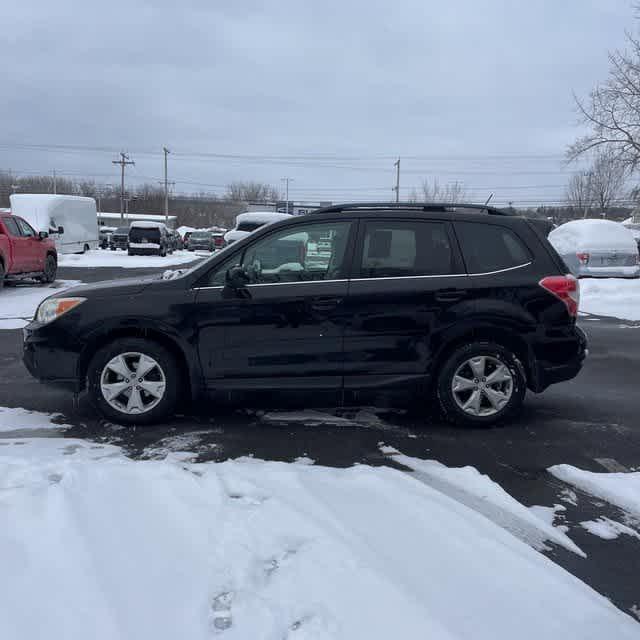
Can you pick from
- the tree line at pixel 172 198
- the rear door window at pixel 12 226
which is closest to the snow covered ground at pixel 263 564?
the rear door window at pixel 12 226

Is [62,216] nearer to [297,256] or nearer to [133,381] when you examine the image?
[133,381]

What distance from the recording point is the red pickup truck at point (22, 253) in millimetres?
13414

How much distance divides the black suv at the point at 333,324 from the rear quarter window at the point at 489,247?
1cm

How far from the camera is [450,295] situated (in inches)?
185

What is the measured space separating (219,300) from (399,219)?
1581mm

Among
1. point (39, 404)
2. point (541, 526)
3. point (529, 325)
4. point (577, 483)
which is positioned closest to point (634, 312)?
point (529, 325)

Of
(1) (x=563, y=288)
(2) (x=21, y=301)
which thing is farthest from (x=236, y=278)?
(2) (x=21, y=301)

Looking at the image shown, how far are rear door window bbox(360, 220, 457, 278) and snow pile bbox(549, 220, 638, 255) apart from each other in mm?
10789

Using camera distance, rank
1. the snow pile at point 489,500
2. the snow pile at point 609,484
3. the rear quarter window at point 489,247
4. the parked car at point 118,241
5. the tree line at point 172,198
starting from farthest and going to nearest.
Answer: the tree line at point 172,198 < the parked car at point 118,241 < the rear quarter window at point 489,247 < the snow pile at point 609,484 < the snow pile at point 489,500

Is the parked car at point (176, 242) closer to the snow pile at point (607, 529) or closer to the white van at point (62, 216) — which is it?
the white van at point (62, 216)

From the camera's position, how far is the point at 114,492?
3.26 meters

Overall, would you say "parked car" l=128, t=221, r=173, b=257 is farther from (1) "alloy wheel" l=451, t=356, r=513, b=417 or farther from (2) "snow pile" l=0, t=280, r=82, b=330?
(1) "alloy wheel" l=451, t=356, r=513, b=417

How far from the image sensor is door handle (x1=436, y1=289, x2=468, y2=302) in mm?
4688

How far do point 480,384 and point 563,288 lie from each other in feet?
3.35
